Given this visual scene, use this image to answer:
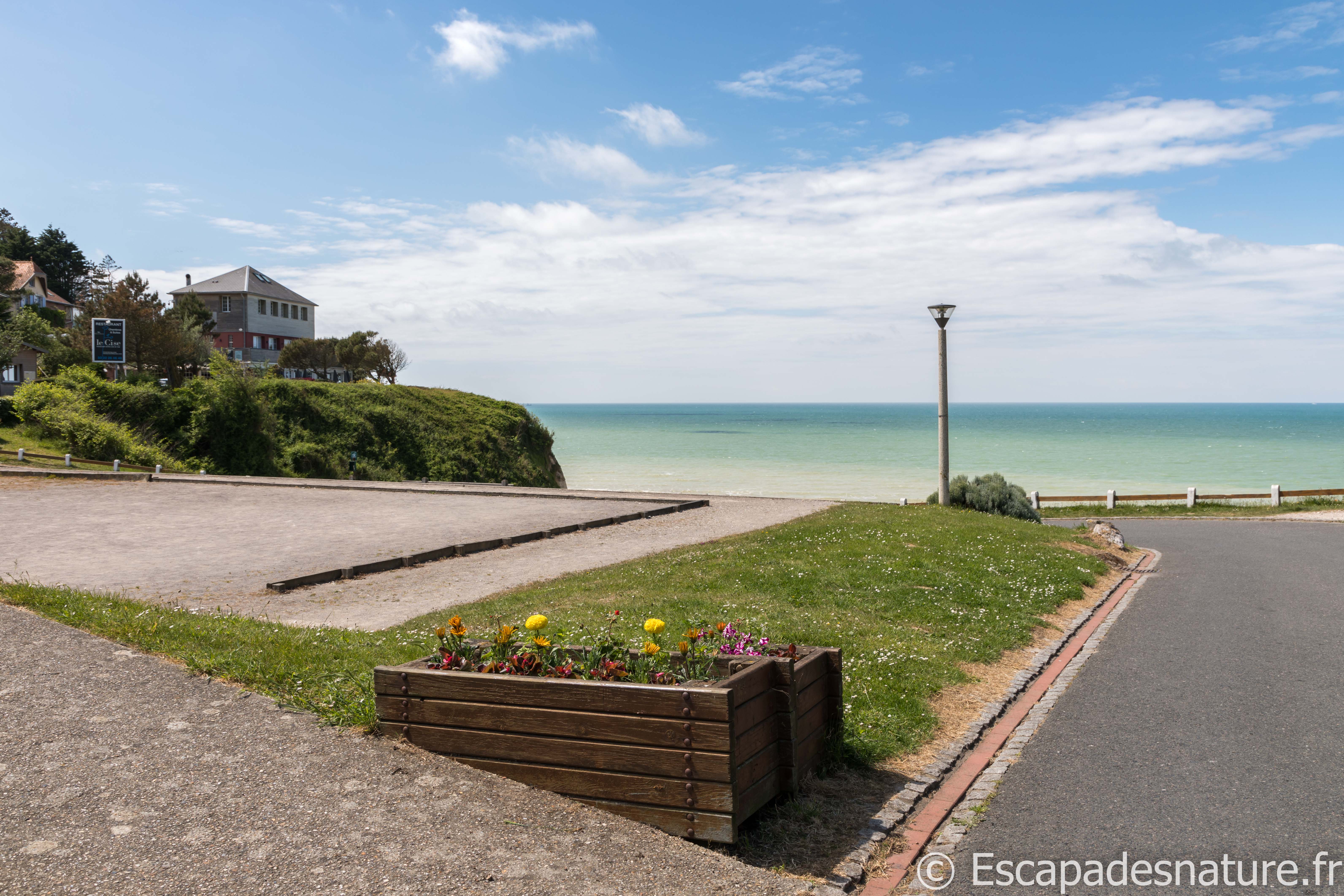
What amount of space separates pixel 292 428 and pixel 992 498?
27.8 metres

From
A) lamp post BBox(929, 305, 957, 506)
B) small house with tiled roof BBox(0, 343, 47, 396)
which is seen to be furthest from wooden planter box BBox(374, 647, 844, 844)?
small house with tiled roof BBox(0, 343, 47, 396)

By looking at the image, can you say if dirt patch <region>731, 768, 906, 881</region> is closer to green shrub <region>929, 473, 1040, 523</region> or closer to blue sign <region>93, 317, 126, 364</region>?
green shrub <region>929, 473, 1040, 523</region>

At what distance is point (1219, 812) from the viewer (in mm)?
4820

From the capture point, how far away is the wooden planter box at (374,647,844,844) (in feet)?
13.5

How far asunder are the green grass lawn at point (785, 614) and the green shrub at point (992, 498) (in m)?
6.81

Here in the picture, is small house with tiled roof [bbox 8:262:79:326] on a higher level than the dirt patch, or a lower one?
higher

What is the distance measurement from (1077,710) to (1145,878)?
2.80m

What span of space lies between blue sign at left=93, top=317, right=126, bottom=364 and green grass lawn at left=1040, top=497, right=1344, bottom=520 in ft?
117

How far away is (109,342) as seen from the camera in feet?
110

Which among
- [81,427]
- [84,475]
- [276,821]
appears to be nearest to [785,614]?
[276,821]

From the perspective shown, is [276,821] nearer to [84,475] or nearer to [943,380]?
[943,380]

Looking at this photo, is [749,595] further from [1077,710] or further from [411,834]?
[411,834]

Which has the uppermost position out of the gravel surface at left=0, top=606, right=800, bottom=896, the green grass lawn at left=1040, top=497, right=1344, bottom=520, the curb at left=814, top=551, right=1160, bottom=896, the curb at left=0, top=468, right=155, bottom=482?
the curb at left=0, top=468, right=155, bottom=482

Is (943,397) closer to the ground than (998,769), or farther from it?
farther from it
